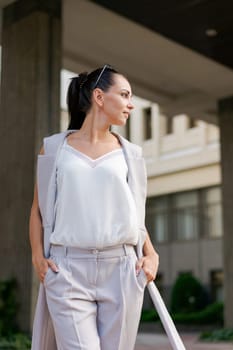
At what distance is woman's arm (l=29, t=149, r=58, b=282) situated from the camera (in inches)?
83.6

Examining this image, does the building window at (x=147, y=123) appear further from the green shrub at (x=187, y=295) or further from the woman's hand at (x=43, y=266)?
the woman's hand at (x=43, y=266)

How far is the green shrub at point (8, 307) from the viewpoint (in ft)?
27.2

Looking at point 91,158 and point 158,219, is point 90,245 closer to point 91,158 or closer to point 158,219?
point 91,158

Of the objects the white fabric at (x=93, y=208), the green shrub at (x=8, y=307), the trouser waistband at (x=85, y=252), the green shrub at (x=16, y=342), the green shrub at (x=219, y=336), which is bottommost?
the green shrub at (x=219, y=336)

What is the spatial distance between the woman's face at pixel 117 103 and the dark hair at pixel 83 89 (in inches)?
1.1

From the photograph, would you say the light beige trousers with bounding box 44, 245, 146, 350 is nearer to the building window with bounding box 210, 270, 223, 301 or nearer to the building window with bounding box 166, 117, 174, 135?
the building window with bounding box 210, 270, 223, 301

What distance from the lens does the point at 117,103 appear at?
2328mm

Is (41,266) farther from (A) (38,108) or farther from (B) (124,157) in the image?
(A) (38,108)

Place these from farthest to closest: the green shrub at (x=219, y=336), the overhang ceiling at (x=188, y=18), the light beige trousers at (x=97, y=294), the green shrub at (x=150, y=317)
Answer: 1. the green shrub at (x=150, y=317)
2. the green shrub at (x=219, y=336)
3. the overhang ceiling at (x=188, y=18)
4. the light beige trousers at (x=97, y=294)

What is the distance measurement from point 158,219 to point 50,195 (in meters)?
23.6

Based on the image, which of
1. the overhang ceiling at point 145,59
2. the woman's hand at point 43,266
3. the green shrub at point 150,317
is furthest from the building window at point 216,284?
the woman's hand at point 43,266


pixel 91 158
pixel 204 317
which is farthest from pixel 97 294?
pixel 204 317

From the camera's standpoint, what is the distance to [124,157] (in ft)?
7.63

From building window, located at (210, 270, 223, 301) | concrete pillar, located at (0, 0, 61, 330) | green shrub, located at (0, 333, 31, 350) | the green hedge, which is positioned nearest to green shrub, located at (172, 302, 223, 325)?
the green hedge
